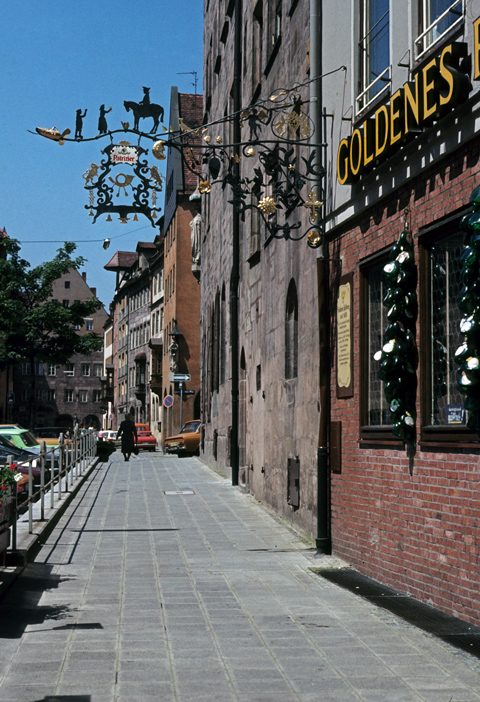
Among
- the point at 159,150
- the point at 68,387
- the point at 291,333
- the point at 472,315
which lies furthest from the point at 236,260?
the point at 68,387

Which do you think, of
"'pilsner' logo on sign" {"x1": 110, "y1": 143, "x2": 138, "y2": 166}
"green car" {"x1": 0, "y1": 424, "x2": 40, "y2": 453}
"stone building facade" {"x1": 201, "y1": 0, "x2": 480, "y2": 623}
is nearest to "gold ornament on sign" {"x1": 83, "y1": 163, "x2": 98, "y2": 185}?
"'pilsner' logo on sign" {"x1": 110, "y1": 143, "x2": 138, "y2": 166}

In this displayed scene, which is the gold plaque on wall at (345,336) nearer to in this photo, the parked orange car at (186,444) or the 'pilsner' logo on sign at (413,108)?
the 'pilsner' logo on sign at (413,108)

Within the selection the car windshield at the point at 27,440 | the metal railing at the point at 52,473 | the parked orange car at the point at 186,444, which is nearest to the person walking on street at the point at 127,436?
the parked orange car at the point at 186,444

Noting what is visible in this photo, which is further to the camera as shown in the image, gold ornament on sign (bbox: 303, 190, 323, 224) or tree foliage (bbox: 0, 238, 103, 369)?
tree foliage (bbox: 0, 238, 103, 369)

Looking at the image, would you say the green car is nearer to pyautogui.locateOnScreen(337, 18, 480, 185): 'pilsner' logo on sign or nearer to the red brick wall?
the red brick wall

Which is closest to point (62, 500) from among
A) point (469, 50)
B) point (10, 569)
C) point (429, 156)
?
point (10, 569)

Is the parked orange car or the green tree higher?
the green tree

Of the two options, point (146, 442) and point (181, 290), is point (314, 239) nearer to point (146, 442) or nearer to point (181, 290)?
point (146, 442)

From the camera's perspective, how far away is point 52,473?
15.1 meters

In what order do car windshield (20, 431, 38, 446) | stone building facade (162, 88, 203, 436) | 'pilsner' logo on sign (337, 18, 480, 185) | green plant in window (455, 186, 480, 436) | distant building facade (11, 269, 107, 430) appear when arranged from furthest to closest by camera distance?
distant building facade (11, 269, 107, 430), stone building facade (162, 88, 203, 436), car windshield (20, 431, 38, 446), 'pilsner' logo on sign (337, 18, 480, 185), green plant in window (455, 186, 480, 436)

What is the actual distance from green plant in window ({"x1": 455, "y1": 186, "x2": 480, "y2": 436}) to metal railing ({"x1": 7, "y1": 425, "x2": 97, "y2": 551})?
4.73 metres

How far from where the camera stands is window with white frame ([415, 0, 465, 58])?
7871mm

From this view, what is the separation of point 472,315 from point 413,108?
2080 mm

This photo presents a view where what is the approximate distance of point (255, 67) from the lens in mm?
19766
